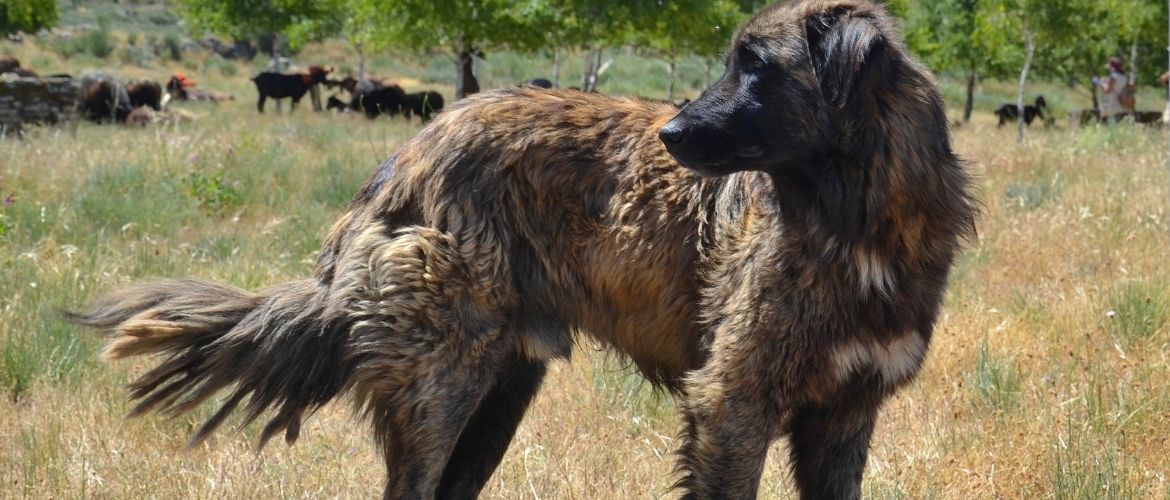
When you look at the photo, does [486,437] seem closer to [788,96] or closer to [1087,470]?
[788,96]

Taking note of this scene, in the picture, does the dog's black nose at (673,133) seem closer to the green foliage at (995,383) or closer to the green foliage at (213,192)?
the green foliage at (995,383)

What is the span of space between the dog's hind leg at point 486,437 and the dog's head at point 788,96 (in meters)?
1.23

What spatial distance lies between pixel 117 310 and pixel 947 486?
124 inches

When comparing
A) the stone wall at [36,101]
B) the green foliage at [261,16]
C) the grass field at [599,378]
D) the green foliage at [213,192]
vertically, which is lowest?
the green foliage at [261,16]

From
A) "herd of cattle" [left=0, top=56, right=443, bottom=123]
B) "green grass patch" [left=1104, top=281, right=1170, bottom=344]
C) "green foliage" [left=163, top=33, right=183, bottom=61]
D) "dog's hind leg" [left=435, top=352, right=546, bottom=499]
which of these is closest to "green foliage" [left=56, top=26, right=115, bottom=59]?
"green foliage" [left=163, top=33, right=183, bottom=61]

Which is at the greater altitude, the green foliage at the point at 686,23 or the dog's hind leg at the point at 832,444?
the dog's hind leg at the point at 832,444

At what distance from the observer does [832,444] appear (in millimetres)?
3744

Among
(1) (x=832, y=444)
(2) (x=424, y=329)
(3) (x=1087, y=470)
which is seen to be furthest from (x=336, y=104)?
(1) (x=832, y=444)

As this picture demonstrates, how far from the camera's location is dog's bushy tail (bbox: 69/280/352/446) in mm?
3719

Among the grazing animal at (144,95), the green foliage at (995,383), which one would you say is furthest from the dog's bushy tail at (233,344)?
the grazing animal at (144,95)

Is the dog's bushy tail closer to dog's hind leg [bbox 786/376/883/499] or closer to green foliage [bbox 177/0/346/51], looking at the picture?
dog's hind leg [bbox 786/376/883/499]

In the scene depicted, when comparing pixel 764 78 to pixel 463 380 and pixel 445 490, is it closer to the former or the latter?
pixel 463 380

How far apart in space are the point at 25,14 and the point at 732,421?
27.8 m

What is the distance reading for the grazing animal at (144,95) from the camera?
25.6 metres
